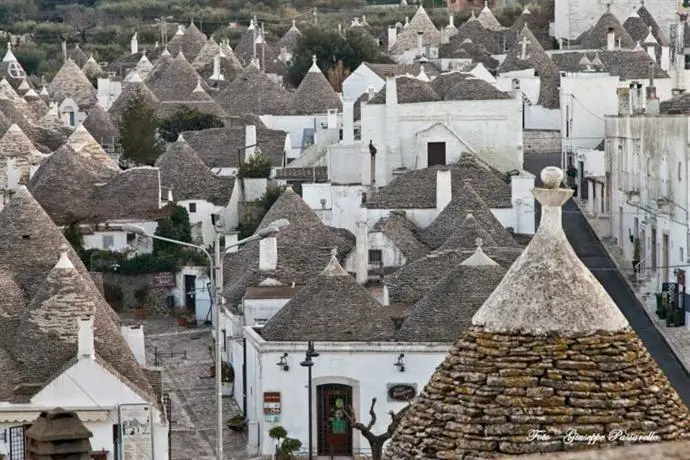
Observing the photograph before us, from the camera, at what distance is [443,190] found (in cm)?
6266

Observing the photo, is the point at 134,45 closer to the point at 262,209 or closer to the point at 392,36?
the point at 392,36

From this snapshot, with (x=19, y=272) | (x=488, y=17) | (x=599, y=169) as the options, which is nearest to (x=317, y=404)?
(x=19, y=272)

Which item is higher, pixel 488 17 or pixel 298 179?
pixel 488 17

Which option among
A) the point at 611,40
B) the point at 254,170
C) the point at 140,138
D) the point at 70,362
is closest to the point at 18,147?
the point at 140,138

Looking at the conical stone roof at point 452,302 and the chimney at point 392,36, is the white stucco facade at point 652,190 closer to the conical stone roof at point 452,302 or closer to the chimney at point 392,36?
the conical stone roof at point 452,302

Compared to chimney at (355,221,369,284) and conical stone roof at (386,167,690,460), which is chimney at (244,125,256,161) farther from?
conical stone roof at (386,167,690,460)

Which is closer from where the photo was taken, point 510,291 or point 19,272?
point 510,291

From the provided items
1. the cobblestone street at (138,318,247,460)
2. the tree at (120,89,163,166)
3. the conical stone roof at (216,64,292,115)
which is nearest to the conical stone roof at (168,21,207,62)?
the conical stone roof at (216,64,292,115)

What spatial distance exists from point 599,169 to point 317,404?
26.8 m

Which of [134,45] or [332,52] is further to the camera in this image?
[134,45]

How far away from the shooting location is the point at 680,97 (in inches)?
2554

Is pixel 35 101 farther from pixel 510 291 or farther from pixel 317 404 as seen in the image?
pixel 510 291

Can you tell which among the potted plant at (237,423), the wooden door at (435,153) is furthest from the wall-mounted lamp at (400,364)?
the wooden door at (435,153)

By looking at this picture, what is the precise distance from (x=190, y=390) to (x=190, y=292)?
41.2ft
